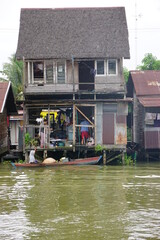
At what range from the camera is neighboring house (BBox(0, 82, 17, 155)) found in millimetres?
24797

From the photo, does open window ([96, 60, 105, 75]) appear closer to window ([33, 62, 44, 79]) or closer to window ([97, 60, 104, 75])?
window ([97, 60, 104, 75])

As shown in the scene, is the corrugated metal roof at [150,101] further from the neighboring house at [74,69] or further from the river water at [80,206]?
the river water at [80,206]

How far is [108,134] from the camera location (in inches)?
1041

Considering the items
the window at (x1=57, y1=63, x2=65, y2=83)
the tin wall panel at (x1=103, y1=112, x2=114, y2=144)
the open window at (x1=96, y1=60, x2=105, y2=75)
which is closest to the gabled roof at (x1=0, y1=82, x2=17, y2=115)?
the window at (x1=57, y1=63, x2=65, y2=83)

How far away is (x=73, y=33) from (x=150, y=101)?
5.75 meters

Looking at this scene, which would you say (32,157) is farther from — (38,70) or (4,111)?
(38,70)

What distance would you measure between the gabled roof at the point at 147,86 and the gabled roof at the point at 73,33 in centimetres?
347

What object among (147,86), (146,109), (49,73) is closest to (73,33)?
(49,73)

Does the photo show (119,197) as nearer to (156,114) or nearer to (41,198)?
(41,198)

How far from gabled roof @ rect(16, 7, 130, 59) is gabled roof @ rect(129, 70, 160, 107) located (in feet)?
11.4

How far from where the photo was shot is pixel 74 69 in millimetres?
27531

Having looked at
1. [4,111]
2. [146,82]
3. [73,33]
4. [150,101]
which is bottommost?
[4,111]

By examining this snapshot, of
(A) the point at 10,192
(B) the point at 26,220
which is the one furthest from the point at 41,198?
(B) the point at 26,220

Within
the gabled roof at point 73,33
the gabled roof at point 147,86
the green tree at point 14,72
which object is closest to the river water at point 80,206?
the gabled roof at point 73,33
